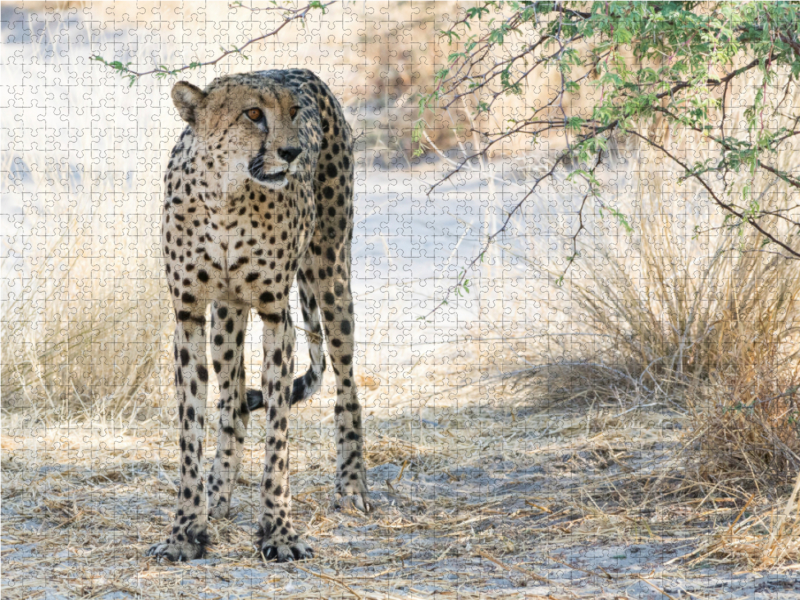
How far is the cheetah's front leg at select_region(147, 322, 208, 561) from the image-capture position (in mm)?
3426

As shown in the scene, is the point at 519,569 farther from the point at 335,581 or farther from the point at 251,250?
the point at 251,250

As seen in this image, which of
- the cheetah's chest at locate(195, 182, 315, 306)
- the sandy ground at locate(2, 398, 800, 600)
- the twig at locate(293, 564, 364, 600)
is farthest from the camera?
the cheetah's chest at locate(195, 182, 315, 306)

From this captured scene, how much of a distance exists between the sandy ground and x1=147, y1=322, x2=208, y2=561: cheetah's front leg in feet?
0.39

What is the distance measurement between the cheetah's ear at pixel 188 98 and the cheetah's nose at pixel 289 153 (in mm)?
357

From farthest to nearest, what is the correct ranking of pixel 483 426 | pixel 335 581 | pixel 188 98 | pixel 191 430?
pixel 483 426
pixel 191 430
pixel 188 98
pixel 335 581

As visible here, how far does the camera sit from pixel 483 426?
207 inches

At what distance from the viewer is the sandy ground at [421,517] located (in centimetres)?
307

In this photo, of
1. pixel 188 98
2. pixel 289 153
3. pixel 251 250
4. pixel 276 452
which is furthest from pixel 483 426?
pixel 188 98

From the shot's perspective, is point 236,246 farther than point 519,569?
Yes

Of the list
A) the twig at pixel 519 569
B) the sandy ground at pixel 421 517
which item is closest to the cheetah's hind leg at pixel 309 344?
the sandy ground at pixel 421 517

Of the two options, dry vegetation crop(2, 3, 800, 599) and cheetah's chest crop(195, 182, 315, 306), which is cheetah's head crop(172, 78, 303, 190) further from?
dry vegetation crop(2, 3, 800, 599)

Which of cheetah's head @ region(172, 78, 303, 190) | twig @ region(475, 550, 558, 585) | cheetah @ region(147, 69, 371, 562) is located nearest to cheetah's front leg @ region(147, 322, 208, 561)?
cheetah @ region(147, 69, 371, 562)

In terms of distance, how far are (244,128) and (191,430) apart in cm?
106

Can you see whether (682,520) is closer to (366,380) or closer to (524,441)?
(524,441)
